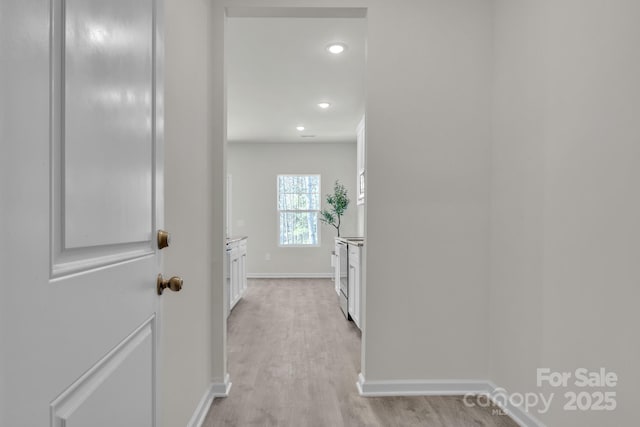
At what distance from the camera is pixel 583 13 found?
66.0 inches

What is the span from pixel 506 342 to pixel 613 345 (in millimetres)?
786

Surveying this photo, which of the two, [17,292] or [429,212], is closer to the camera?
[17,292]

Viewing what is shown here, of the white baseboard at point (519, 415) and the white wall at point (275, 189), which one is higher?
the white wall at point (275, 189)

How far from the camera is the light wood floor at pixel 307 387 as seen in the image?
7.04 ft

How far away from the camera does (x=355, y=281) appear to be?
12.5 ft

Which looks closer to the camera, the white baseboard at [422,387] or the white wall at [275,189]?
the white baseboard at [422,387]

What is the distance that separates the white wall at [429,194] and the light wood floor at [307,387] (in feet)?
0.77

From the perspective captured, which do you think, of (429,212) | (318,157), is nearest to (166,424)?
(429,212)

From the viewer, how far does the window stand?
7.60 metres

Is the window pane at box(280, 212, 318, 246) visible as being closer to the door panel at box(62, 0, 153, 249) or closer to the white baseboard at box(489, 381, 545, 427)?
the white baseboard at box(489, 381, 545, 427)

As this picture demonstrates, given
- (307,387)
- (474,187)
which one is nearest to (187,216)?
(307,387)

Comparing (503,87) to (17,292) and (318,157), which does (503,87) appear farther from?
(318,157)

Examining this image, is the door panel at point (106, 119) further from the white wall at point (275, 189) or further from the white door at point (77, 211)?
the white wall at point (275, 189)

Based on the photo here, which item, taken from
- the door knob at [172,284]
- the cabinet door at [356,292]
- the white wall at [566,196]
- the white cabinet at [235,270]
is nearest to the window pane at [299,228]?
the white cabinet at [235,270]
